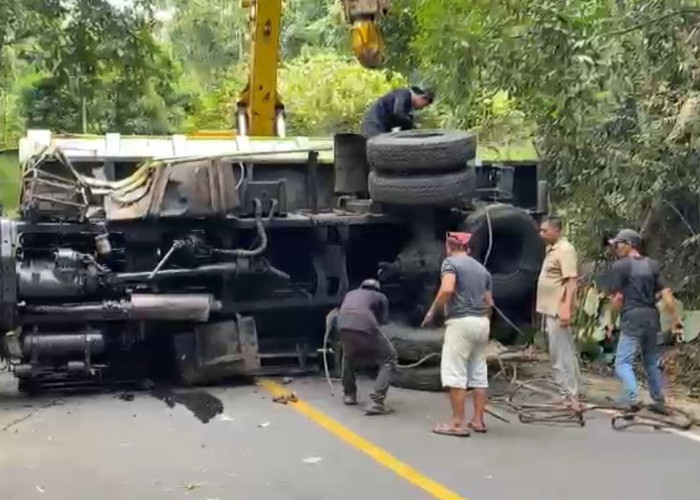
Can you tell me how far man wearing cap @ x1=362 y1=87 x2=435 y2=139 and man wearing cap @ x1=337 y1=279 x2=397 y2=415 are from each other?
2573 mm

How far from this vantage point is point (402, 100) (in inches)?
475

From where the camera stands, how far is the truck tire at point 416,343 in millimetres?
10625

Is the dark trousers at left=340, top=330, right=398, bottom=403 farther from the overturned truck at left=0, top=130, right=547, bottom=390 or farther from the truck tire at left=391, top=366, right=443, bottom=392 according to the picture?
the overturned truck at left=0, top=130, right=547, bottom=390

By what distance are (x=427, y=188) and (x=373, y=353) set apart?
182cm

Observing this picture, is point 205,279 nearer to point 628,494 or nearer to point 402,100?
point 402,100

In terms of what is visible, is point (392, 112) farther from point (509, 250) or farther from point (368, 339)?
point (368, 339)

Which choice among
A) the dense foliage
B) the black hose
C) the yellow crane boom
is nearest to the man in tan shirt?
the dense foliage

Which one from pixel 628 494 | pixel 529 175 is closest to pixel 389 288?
pixel 529 175

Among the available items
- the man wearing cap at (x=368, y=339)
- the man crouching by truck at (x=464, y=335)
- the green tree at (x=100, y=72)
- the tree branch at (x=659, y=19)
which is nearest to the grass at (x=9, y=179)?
the man wearing cap at (x=368, y=339)

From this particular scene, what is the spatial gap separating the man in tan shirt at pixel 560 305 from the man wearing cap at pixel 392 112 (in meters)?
2.60

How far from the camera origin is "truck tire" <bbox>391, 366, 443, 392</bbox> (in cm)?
1064

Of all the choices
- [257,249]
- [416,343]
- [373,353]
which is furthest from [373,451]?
[257,249]

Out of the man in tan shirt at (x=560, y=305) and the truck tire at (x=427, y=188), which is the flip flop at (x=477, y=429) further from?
the truck tire at (x=427, y=188)

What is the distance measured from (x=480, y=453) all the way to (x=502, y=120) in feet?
28.0
